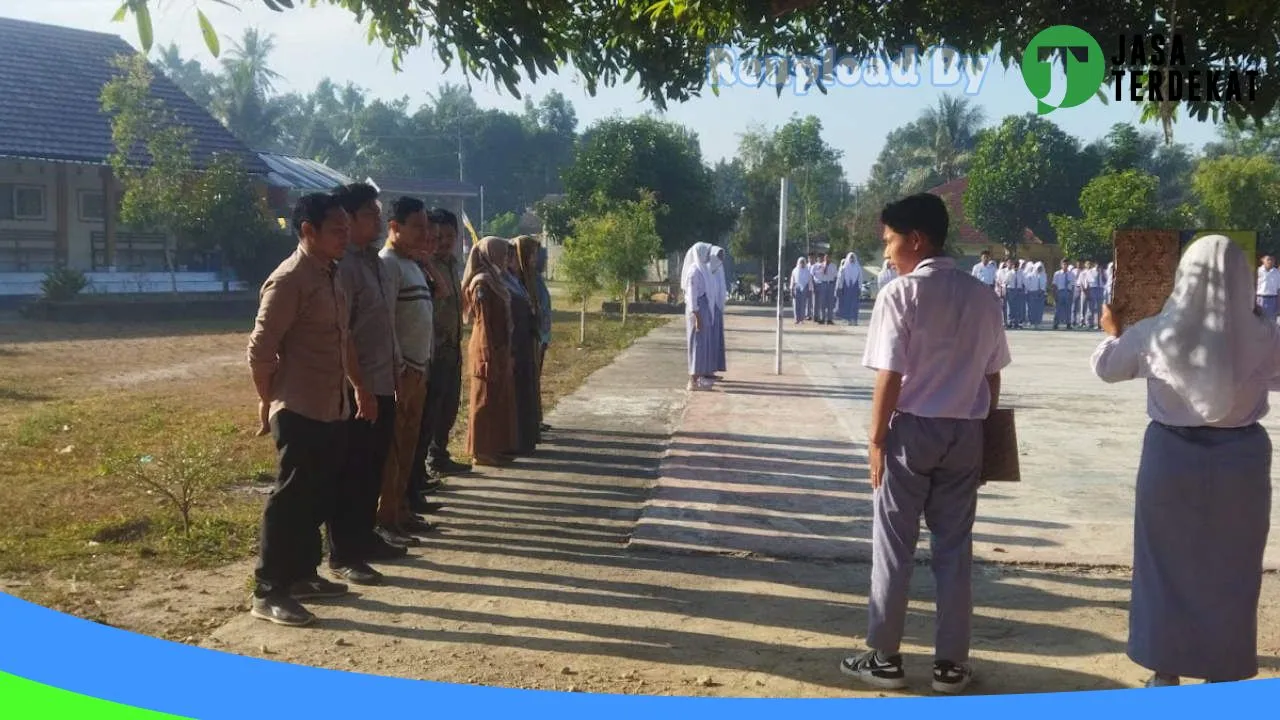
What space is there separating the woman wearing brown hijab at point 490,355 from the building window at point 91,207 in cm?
1994

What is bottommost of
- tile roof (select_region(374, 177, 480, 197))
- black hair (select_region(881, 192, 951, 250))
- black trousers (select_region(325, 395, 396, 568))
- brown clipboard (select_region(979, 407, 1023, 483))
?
black trousers (select_region(325, 395, 396, 568))

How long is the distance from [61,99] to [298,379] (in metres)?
22.3

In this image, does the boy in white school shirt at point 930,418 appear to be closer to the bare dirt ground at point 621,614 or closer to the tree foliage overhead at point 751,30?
the bare dirt ground at point 621,614

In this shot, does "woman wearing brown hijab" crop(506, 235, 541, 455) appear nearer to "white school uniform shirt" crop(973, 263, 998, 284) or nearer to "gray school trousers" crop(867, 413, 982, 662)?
"gray school trousers" crop(867, 413, 982, 662)

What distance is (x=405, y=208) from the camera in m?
6.20

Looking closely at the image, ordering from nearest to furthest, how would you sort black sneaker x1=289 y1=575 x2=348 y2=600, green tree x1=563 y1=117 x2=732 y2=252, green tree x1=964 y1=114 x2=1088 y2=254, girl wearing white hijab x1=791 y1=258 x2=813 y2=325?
black sneaker x1=289 y1=575 x2=348 y2=600, girl wearing white hijab x1=791 y1=258 x2=813 y2=325, green tree x1=964 y1=114 x2=1088 y2=254, green tree x1=563 y1=117 x2=732 y2=252

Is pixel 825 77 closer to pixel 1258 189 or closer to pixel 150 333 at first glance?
pixel 150 333

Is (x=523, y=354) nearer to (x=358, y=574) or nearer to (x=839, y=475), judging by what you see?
(x=839, y=475)

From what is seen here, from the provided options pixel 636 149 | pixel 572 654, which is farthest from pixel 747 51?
pixel 636 149

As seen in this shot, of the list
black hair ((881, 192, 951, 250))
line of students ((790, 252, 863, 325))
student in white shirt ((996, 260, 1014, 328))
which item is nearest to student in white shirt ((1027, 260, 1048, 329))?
student in white shirt ((996, 260, 1014, 328))

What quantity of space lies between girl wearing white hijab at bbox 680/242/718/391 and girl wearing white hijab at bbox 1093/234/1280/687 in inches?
348

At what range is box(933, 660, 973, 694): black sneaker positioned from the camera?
162 inches

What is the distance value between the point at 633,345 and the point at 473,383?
40.5ft

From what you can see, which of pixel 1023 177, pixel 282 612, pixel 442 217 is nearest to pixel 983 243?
pixel 1023 177
